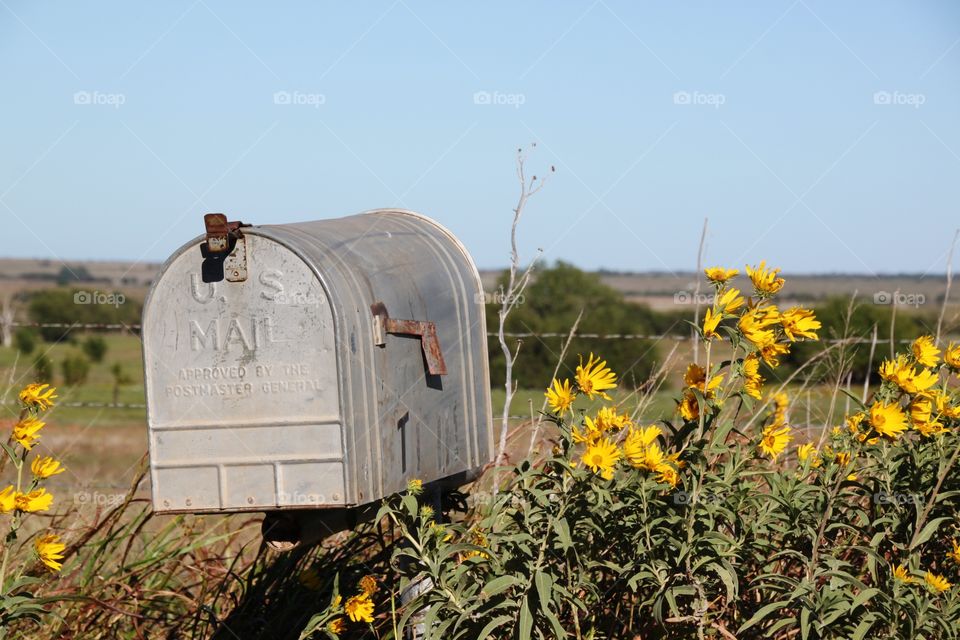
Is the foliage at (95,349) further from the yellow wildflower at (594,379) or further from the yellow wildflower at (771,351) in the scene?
the yellow wildflower at (771,351)

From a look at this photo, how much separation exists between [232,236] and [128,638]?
1655 millimetres

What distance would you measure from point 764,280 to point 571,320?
23537mm

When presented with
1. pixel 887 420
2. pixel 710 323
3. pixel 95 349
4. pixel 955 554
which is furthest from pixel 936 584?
pixel 95 349

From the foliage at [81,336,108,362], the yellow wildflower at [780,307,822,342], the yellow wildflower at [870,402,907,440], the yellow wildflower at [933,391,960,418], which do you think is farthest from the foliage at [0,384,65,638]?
the foliage at [81,336,108,362]

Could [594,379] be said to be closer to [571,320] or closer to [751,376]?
[751,376]

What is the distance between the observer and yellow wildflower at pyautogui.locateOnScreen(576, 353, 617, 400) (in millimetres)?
2512

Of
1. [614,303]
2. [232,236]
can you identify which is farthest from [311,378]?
[614,303]

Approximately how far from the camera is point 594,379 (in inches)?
99.7

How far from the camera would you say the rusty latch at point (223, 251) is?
252cm

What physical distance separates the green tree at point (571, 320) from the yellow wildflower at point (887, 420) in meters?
15.1

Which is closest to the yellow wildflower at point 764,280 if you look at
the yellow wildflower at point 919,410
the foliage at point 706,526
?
the foliage at point 706,526

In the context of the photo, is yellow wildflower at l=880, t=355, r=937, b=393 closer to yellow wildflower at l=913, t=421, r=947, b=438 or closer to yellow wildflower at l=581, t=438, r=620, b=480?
yellow wildflower at l=913, t=421, r=947, b=438

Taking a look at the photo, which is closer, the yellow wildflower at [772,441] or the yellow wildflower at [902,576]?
the yellow wildflower at [902,576]

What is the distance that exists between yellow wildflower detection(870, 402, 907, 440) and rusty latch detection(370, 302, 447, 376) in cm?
108
